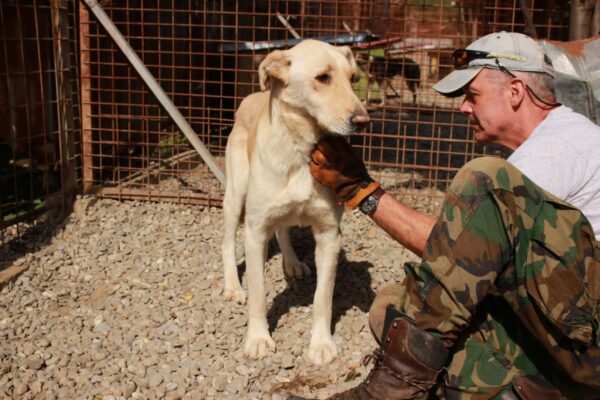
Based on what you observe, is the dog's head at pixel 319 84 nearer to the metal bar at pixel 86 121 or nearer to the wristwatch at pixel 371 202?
the wristwatch at pixel 371 202

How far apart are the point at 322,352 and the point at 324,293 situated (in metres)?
0.31

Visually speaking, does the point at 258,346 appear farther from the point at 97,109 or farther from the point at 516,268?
the point at 97,109

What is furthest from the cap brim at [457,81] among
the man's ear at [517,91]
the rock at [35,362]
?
the rock at [35,362]

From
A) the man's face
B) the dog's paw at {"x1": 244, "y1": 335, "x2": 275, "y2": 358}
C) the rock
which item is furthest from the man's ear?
the rock

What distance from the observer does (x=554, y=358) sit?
2.17 metres

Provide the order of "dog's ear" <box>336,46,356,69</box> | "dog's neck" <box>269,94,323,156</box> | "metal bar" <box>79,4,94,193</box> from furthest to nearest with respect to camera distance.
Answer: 1. "metal bar" <box>79,4,94,193</box>
2. "dog's ear" <box>336,46,356,69</box>
3. "dog's neck" <box>269,94,323,156</box>

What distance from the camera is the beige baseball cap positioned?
8.11ft

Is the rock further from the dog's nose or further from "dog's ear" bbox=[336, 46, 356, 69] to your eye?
"dog's ear" bbox=[336, 46, 356, 69]

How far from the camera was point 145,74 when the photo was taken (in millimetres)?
5047

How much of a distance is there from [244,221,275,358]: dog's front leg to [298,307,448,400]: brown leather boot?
1253mm

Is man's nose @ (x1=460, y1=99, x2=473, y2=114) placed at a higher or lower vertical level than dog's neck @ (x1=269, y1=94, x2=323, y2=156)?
higher

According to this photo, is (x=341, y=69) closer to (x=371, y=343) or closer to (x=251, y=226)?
(x=251, y=226)

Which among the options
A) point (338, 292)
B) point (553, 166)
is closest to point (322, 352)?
point (338, 292)

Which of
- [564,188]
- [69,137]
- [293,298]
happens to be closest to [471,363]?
[564,188]
